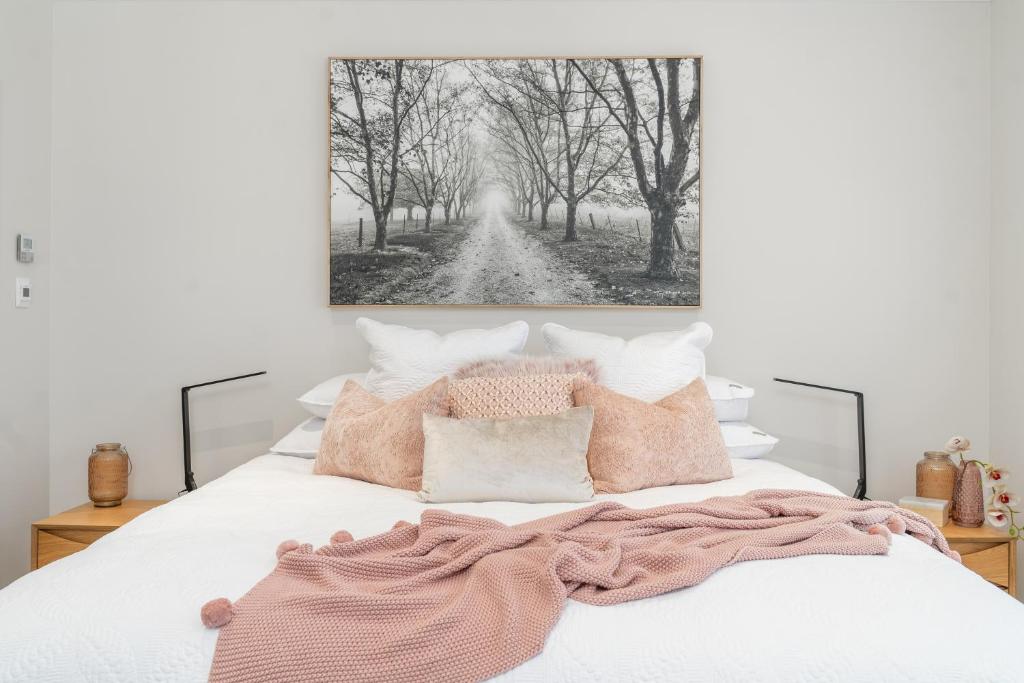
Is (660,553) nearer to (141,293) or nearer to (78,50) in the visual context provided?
(141,293)

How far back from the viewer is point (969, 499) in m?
2.49

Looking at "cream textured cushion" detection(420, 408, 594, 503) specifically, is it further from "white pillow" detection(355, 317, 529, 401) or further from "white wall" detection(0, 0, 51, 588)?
"white wall" detection(0, 0, 51, 588)

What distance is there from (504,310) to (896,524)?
1685 millimetres

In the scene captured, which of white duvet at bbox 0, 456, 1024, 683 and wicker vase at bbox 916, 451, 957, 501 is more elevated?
white duvet at bbox 0, 456, 1024, 683

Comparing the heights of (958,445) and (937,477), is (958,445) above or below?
above

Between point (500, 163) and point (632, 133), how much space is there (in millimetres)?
521

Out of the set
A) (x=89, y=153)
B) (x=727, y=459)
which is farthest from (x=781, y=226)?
(x=89, y=153)

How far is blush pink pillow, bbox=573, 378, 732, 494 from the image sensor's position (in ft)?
6.72

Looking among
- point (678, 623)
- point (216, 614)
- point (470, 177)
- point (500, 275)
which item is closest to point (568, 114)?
point (470, 177)

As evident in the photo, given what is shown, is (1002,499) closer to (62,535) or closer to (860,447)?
(860,447)

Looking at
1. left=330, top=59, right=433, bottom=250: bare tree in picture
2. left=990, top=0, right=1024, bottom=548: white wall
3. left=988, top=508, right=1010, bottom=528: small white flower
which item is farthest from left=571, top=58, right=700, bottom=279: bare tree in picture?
left=988, top=508, right=1010, bottom=528: small white flower

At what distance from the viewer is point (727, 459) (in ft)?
7.20

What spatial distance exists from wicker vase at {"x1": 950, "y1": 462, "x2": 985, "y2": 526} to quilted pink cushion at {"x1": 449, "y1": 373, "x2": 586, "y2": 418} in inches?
53.0

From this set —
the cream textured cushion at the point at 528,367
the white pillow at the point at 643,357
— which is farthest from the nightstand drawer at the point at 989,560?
the cream textured cushion at the point at 528,367
